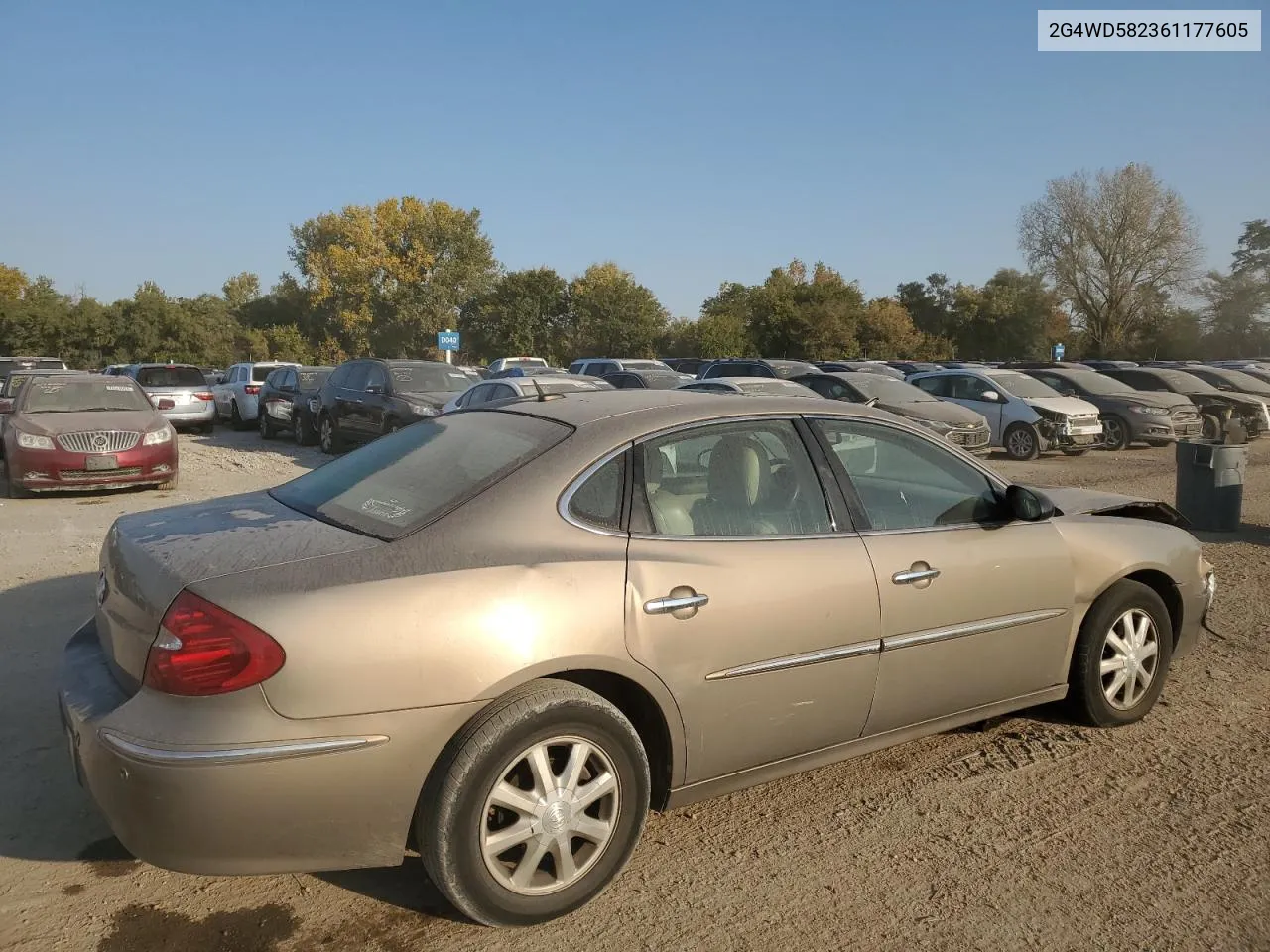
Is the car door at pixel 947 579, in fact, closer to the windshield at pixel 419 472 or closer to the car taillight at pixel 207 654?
the windshield at pixel 419 472

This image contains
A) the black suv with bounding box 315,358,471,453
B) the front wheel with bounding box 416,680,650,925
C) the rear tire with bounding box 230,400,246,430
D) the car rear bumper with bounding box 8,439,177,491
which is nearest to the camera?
the front wheel with bounding box 416,680,650,925

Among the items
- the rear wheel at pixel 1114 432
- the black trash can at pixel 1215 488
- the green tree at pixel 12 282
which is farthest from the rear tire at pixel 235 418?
the green tree at pixel 12 282

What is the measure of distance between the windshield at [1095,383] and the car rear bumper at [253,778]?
2014 cm

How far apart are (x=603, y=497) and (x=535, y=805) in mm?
984

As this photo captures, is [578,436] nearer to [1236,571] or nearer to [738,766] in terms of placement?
[738,766]

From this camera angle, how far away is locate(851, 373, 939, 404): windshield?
15.9 m

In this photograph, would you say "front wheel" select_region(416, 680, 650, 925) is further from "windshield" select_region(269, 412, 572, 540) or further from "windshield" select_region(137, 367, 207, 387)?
"windshield" select_region(137, 367, 207, 387)

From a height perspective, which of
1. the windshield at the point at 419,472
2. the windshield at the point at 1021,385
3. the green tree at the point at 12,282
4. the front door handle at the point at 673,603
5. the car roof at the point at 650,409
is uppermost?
the green tree at the point at 12,282

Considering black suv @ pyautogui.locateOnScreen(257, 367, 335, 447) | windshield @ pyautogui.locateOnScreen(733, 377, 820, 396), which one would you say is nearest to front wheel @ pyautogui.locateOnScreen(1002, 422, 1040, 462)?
windshield @ pyautogui.locateOnScreen(733, 377, 820, 396)

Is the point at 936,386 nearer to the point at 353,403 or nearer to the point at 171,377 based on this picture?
the point at 353,403

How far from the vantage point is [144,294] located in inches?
2210

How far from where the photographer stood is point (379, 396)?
1571 centimetres

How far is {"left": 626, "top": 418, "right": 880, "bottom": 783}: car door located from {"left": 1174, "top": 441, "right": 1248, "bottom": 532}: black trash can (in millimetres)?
7489

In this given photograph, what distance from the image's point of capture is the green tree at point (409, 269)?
53.1m
